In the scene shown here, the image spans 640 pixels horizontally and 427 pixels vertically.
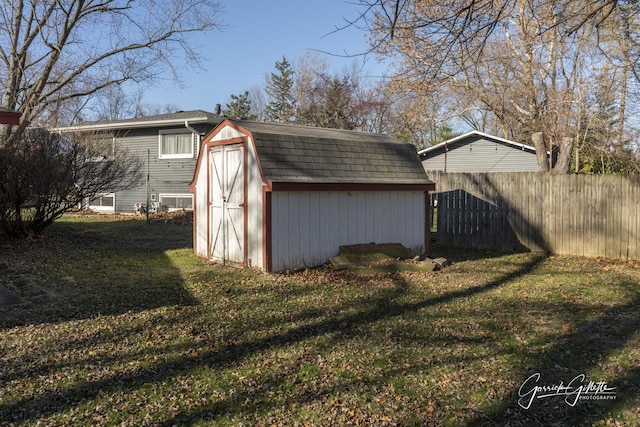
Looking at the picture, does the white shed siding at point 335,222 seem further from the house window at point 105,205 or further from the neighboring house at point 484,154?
the house window at point 105,205

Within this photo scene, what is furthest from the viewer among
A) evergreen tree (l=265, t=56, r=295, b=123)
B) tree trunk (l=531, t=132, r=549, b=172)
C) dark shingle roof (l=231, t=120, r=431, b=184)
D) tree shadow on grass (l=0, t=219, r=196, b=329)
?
evergreen tree (l=265, t=56, r=295, b=123)

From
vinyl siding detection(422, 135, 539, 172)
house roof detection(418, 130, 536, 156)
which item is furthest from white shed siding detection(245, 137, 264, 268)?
vinyl siding detection(422, 135, 539, 172)

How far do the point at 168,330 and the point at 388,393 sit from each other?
A: 8.68 feet

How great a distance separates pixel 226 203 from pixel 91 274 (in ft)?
8.80

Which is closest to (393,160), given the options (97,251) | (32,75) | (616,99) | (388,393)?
(97,251)

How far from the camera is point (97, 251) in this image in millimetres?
10602

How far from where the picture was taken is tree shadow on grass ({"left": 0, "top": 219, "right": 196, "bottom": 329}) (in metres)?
6.14

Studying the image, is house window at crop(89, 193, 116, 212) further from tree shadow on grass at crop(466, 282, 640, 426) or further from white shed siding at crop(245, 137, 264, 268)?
tree shadow on grass at crop(466, 282, 640, 426)

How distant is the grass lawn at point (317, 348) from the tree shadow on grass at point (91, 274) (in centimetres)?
5

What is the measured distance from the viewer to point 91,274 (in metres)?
8.21

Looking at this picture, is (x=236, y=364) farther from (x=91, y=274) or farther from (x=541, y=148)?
(x=541, y=148)

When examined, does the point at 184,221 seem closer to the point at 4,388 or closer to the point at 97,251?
the point at 97,251

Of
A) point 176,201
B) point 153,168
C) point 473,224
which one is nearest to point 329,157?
point 473,224

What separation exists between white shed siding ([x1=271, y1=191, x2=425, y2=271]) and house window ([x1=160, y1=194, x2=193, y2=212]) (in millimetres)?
12375
